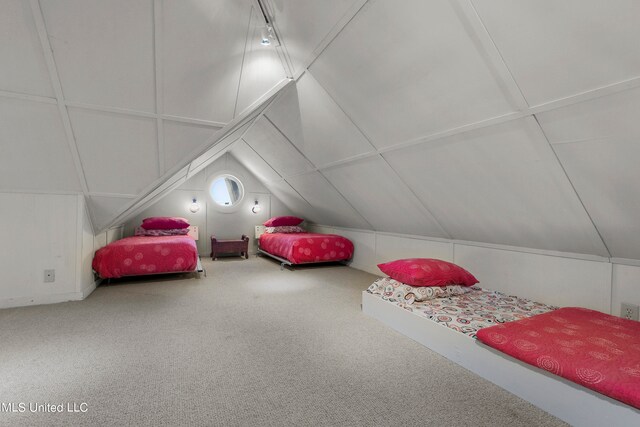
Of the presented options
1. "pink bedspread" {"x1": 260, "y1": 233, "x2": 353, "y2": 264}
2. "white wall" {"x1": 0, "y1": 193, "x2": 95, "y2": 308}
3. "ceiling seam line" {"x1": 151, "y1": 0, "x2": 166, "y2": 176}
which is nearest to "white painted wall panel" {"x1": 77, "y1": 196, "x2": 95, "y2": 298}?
"white wall" {"x1": 0, "y1": 193, "x2": 95, "y2": 308}

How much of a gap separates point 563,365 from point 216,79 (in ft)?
10.7

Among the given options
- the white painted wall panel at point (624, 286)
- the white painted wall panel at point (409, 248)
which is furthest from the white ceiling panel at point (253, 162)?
the white painted wall panel at point (624, 286)

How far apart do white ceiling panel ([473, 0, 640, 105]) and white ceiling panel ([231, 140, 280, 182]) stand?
182 inches

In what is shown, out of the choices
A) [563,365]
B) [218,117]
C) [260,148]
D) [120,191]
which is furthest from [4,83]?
[563,365]

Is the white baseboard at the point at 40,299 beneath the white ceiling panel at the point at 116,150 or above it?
beneath

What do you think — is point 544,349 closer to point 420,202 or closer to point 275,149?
point 420,202

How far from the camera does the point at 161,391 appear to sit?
1.67m

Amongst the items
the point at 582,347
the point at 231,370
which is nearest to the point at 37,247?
the point at 231,370

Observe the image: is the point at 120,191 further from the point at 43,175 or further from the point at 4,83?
the point at 4,83

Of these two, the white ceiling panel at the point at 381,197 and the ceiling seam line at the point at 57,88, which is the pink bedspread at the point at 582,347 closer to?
the white ceiling panel at the point at 381,197

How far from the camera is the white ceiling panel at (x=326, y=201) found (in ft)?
15.6

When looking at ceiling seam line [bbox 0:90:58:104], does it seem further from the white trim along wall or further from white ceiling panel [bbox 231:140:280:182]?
white ceiling panel [bbox 231:140:280:182]

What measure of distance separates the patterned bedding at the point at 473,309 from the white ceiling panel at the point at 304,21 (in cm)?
230

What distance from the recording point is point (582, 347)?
5.36 feet
